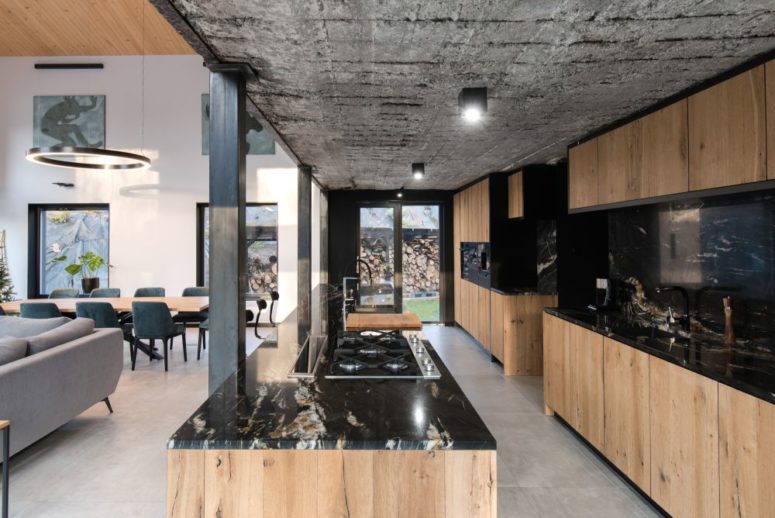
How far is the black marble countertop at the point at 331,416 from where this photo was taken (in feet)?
3.87

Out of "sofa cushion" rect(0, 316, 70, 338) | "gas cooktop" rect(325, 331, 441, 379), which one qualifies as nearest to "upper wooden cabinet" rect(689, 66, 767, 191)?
"gas cooktop" rect(325, 331, 441, 379)

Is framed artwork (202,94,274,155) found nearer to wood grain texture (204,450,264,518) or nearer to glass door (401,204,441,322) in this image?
glass door (401,204,441,322)

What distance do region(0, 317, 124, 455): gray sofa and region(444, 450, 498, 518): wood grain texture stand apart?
9.69 feet

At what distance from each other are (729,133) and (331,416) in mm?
2310

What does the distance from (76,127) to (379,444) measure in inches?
372

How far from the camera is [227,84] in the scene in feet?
6.77

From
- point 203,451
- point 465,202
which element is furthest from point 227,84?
point 465,202

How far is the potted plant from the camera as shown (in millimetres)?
7086

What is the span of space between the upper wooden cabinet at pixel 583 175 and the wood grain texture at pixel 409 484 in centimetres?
281

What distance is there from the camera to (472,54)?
77.6 inches

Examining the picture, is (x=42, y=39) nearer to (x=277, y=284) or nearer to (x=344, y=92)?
(x=277, y=284)

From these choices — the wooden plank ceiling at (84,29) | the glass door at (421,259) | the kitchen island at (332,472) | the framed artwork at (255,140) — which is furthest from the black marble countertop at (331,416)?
the wooden plank ceiling at (84,29)

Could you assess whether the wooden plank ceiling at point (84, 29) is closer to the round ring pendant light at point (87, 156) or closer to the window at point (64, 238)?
the round ring pendant light at point (87, 156)

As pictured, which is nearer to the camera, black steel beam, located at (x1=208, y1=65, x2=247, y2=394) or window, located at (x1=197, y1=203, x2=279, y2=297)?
black steel beam, located at (x1=208, y1=65, x2=247, y2=394)
